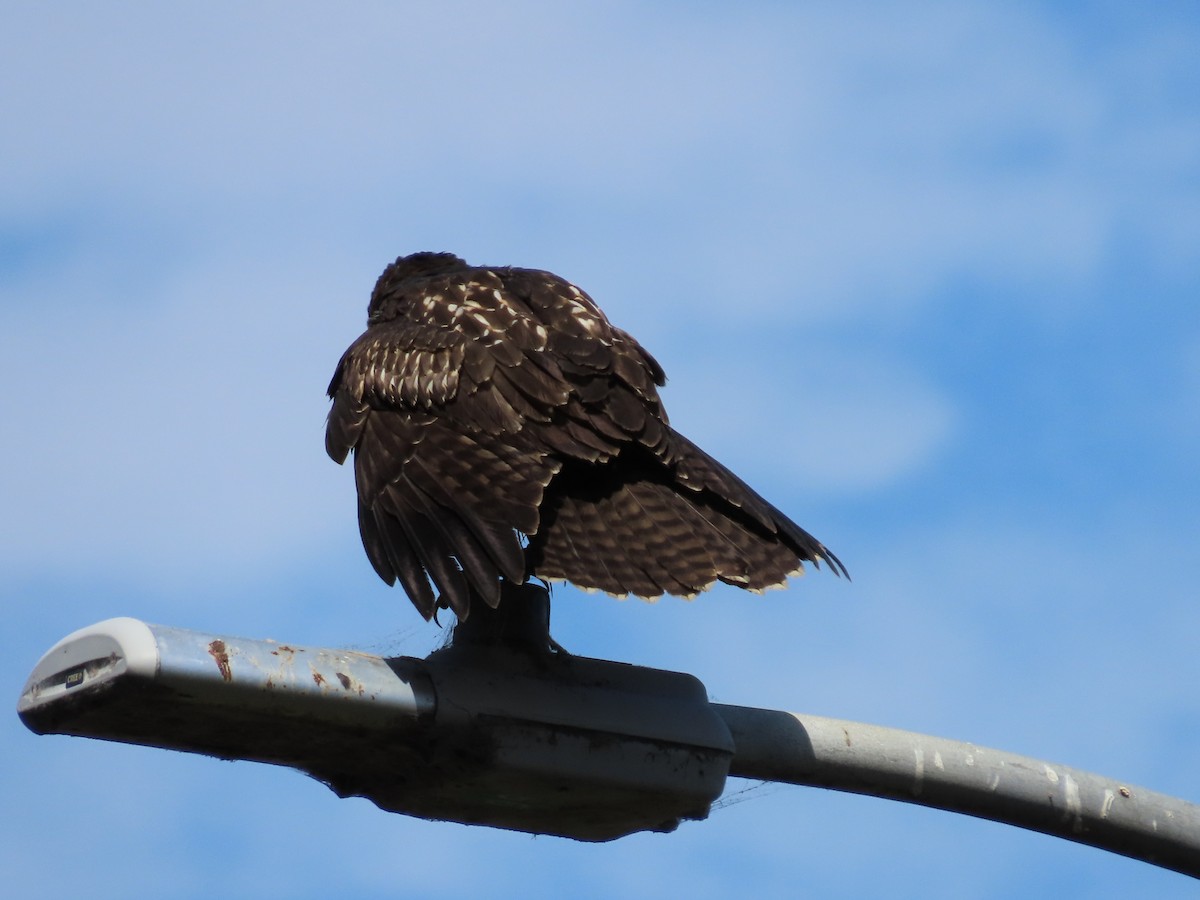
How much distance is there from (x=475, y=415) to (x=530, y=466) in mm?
424

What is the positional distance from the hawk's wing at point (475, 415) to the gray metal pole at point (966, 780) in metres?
0.81

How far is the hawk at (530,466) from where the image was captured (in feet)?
17.3

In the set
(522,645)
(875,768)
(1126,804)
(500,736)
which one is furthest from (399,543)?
(1126,804)

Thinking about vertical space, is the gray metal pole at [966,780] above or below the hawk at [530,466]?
below

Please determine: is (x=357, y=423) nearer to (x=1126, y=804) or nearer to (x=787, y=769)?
(x=787, y=769)

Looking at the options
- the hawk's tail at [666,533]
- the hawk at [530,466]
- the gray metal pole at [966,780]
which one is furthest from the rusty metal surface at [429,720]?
the hawk's tail at [666,533]

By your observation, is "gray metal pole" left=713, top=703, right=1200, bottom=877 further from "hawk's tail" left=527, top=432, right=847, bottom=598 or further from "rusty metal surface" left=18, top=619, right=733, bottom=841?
"hawk's tail" left=527, top=432, right=847, bottom=598

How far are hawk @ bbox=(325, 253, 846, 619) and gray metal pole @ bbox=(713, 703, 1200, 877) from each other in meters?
0.65

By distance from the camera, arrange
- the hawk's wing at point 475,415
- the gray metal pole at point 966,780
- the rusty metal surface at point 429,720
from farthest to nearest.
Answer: the hawk's wing at point 475,415 → the gray metal pole at point 966,780 → the rusty metal surface at point 429,720

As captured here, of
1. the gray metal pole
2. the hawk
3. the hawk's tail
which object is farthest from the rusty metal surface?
the hawk's tail

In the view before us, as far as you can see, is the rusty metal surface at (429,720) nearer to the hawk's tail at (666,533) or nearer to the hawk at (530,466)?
the hawk at (530,466)

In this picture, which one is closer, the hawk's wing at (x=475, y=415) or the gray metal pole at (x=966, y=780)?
the gray metal pole at (x=966, y=780)

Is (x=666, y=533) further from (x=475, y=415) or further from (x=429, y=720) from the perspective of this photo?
(x=429, y=720)

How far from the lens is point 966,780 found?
16.0ft
